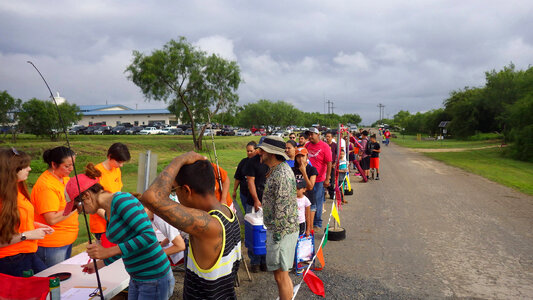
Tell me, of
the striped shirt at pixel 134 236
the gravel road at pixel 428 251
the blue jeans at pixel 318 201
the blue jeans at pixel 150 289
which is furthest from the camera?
the blue jeans at pixel 318 201

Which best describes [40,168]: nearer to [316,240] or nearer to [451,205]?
[316,240]

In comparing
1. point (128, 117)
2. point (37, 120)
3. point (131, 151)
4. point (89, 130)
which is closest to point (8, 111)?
point (37, 120)

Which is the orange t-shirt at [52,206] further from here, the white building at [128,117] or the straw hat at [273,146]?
the white building at [128,117]

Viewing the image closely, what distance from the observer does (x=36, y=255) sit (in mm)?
3305

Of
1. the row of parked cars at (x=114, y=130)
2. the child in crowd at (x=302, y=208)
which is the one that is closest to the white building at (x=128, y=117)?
the row of parked cars at (x=114, y=130)

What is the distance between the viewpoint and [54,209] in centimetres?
340

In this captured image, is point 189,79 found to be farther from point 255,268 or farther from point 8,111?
point 255,268

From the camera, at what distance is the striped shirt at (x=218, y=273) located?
2068 mm

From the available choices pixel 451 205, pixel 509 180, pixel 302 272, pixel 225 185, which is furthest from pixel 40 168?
pixel 509 180

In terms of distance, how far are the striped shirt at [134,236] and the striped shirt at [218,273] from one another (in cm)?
39

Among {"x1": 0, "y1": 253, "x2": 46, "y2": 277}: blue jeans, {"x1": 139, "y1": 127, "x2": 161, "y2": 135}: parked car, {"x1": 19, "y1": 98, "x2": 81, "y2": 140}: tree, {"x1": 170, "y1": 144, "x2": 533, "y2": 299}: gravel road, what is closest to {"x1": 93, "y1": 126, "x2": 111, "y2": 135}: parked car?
{"x1": 139, "y1": 127, "x2": 161, "y2": 135}: parked car

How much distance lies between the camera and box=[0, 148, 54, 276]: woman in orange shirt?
2840 millimetres

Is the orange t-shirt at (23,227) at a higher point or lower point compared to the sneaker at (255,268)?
higher

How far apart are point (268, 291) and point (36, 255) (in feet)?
8.40
